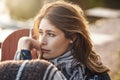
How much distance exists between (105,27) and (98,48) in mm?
2793

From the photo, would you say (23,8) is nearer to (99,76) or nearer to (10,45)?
(10,45)

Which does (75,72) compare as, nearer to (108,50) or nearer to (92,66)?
(92,66)

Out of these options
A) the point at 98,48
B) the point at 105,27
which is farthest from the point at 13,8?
the point at 98,48

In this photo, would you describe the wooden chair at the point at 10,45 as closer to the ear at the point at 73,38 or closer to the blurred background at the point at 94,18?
the ear at the point at 73,38

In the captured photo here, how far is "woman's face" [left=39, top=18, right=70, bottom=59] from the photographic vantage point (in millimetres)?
2438

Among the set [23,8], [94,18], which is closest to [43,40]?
Answer: [23,8]

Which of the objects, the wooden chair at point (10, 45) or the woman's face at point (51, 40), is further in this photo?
the wooden chair at point (10, 45)

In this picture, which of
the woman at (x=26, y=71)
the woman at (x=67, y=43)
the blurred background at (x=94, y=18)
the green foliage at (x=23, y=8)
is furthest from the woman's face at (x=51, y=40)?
the green foliage at (x=23, y=8)

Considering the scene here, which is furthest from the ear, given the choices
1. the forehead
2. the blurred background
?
the blurred background

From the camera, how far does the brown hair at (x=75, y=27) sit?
2.52 m

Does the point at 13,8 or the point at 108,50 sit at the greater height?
the point at 13,8

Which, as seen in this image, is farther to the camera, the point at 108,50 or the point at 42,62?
the point at 108,50

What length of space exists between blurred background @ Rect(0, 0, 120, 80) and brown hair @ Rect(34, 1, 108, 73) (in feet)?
19.9

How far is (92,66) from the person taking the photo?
8.36ft
